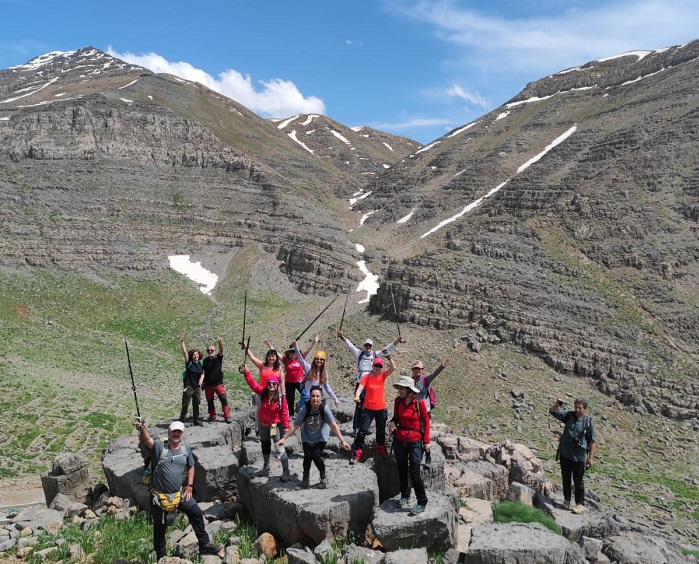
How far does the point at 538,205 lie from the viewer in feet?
199

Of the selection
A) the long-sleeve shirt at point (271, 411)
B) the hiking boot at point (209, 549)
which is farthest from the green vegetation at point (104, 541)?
the long-sleeve shirt at point (271, 411)

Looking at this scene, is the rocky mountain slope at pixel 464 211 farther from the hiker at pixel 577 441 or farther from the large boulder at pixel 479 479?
the hiker at pixel 577 441

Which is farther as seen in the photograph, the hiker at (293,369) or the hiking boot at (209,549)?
the hiker at (293,369)

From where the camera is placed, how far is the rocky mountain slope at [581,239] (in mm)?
36500

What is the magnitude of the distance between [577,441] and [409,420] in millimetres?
4631

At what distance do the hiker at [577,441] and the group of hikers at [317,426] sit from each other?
0.07 feet

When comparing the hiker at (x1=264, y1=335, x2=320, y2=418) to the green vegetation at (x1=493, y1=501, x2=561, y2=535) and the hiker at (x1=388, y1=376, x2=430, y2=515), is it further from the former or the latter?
the green vegetation at (x1=493, y1=501, x2=561, y2=535)

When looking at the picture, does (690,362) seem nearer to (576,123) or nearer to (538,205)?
(538,205)

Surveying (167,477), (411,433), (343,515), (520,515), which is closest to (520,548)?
(411,433)

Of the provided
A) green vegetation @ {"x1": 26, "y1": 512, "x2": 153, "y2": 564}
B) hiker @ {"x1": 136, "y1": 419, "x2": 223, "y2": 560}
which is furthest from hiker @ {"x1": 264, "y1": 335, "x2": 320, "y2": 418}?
hiker @ {"x1": 136, "y1": 419, "x2": 223, "y2": 560}

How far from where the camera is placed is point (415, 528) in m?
9.62

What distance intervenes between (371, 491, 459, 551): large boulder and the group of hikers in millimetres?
215

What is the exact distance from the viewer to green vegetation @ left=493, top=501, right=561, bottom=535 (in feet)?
38.2

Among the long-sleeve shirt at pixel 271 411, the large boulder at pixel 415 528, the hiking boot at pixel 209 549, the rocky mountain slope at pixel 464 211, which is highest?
the rocky mountain slope at pixel 464 211
